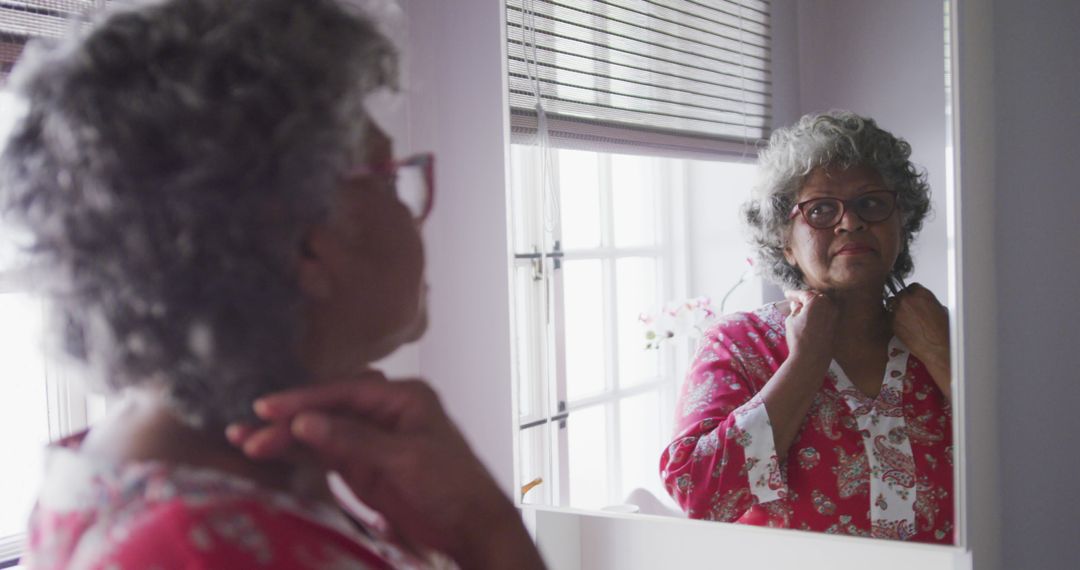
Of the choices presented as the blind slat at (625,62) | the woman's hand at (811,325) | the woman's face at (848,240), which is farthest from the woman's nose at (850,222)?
the blind slat at (625,62)

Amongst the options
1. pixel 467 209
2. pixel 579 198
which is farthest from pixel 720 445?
pixel 467 209

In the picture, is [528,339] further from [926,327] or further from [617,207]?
[926,327]

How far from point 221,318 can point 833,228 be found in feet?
2.75

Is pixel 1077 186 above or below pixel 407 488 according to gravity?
above

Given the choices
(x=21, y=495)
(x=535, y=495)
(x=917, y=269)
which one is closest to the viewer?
(x=917, y=269)

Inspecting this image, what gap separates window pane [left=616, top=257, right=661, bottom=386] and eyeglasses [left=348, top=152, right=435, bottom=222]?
668mm

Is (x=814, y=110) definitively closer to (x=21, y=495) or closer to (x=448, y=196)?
(x=448, y=196)

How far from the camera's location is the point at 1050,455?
1.22m

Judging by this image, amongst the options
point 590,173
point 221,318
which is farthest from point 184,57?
point 590,173

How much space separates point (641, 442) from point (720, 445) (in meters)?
0.14

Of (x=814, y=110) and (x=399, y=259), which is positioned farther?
(x=814, y=110)

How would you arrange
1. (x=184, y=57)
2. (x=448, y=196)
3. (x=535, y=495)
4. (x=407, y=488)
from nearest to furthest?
(x=184, y=57)
(x=407, y=488)
(x=535, y=495)
(x=448, y=196)

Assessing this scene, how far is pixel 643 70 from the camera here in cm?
135

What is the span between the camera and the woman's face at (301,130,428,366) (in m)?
0.63
